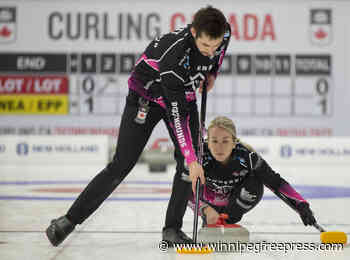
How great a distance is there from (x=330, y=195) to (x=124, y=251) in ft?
10.1

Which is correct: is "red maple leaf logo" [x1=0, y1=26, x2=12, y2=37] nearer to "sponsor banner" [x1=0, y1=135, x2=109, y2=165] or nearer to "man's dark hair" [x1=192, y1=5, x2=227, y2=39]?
"sponsor banner" [x1=0, y1=135, x2=109, y2=165]

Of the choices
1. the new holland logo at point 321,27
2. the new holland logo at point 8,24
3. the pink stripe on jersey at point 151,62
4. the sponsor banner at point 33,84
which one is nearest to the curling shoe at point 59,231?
the pink stripe on jersey at point 151,62

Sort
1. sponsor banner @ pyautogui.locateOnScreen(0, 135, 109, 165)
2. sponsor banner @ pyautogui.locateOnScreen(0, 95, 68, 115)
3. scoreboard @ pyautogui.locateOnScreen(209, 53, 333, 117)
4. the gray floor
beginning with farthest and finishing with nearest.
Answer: sponsor banner @ pyautogui.locateOnScreen(0, 95, 68, 115) → scoreboard @ pyautogui.locateOnScreen(209, 53, 333, 117) → sponsor banner @ pyautogui.locateOnScreen(0, 135, 109, 165) → the gray floor

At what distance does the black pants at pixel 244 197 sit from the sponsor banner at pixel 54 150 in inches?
257

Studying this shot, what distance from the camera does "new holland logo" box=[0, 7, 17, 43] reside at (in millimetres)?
10547

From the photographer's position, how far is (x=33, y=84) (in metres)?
10.5

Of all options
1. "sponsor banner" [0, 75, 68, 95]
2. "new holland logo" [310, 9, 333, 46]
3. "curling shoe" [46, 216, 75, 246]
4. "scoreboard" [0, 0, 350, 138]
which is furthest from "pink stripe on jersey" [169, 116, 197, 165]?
"new holland logo" [310, 9, 333, 46]

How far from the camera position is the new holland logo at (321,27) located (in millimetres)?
10562

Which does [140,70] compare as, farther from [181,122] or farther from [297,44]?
[297,44]

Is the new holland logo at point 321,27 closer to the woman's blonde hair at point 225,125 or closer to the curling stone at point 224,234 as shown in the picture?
the woman's blonde hair at point 225,125

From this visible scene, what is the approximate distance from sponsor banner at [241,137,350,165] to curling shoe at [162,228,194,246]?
22.1 ft

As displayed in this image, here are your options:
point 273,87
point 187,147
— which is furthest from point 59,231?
point 273,87

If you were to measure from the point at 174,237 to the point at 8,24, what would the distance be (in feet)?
30.7

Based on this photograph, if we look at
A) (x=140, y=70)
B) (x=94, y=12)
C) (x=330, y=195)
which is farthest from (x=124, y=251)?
(x=94, y=12)
